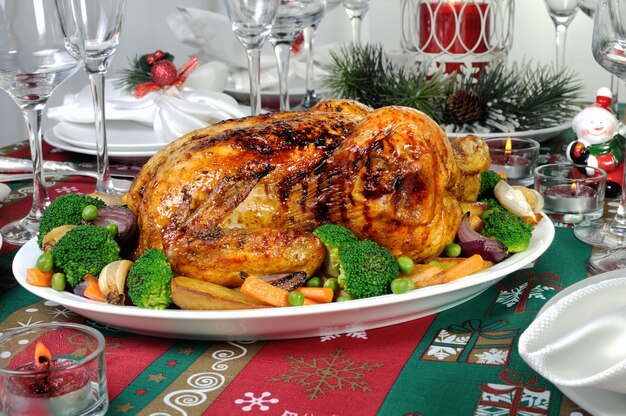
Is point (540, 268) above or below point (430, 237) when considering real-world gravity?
below

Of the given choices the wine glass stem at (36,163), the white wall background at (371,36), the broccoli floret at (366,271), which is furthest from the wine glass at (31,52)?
the white wall background at (371,36)

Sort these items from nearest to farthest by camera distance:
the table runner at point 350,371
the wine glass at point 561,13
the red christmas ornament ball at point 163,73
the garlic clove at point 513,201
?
the table runner at point 350,371 → the garlic clove at point 513,201 → the red christmas ornament ball at point 163,73 → the wine glass at point 561,13

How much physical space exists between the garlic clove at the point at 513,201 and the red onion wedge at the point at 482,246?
0.59 feet

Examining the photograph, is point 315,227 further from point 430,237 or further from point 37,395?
point 37,395

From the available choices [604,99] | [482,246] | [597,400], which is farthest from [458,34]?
[597,400]

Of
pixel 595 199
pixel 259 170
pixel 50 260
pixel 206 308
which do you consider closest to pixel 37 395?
pixel 206 308

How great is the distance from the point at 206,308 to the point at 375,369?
275 millimetres

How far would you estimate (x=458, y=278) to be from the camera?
1.40 metres

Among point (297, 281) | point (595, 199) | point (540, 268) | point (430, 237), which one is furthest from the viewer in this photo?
point (595, 199)

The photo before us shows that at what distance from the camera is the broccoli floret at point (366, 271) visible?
132 cm

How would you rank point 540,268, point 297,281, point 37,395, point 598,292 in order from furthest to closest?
point 540,268
point 297,281
point 598,292
point 37,395

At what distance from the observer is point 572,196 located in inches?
76.8

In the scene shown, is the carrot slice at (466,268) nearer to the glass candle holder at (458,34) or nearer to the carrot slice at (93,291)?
the carrot slice at (93,291)

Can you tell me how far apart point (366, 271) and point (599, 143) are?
1.12 meters
